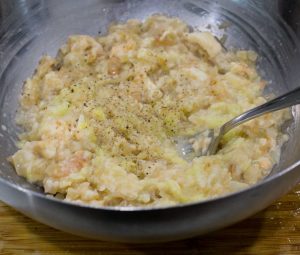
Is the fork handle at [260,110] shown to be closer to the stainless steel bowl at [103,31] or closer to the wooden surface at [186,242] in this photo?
the stainless steel bowl at [103,31]

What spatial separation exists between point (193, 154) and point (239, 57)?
2.48 feet

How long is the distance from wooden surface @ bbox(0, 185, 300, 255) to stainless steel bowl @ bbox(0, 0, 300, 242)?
0.61 ft

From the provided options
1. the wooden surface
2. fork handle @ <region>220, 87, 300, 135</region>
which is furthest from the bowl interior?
the wooden surface

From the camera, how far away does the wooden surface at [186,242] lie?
1.90m

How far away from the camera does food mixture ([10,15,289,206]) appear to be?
1985 millimetres

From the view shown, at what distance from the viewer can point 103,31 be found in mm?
2854

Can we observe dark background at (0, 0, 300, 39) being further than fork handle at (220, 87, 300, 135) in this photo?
Yes

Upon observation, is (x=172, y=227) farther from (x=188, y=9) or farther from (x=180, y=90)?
(x=188, y=9)

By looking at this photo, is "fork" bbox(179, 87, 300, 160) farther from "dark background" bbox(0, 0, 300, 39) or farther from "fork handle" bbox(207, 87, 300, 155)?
"dark background" bbox(0, 0, 300, 39)

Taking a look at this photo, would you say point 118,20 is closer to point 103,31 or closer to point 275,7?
point 103,31

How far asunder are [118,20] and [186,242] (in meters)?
1.51

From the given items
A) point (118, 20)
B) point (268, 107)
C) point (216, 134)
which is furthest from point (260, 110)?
point (118, 20)

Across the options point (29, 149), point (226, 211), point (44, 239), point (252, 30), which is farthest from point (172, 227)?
point (252, 30)

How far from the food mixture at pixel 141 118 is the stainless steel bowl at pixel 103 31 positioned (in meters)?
0.08
